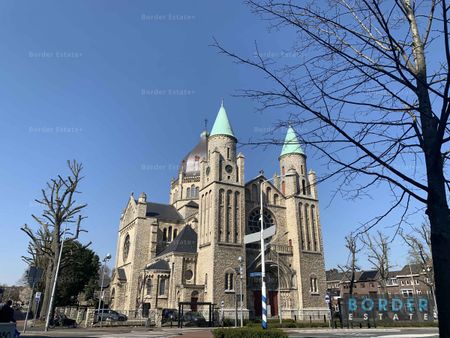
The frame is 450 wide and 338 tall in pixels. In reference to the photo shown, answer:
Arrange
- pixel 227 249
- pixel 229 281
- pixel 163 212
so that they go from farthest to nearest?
pixel 163 212, pixel 227 249, pixel 229 281

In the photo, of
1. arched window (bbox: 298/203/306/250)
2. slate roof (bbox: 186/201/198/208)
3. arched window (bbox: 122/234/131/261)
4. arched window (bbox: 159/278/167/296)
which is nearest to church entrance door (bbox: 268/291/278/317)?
arched window (bbox: 298/203/306/250)

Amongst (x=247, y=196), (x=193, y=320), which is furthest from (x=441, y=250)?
(x=247, y=196)

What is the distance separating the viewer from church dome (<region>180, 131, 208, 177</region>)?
58.2 m

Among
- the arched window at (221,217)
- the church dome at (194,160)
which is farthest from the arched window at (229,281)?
the church dome at (194,160)

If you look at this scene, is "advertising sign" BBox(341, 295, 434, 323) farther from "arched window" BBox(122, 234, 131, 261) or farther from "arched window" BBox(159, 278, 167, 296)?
"arched window" BBox(122, 234, 131, 261)

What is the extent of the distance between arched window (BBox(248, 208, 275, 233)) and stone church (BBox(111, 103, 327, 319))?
4.9 inches

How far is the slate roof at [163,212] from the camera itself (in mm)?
50603

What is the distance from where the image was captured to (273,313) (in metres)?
39.5

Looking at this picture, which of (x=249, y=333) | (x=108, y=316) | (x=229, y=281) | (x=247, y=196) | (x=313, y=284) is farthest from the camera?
(x=247, y=196)

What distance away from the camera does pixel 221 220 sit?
39.3 m

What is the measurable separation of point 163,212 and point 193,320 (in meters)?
23.3

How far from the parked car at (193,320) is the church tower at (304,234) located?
43.4ft

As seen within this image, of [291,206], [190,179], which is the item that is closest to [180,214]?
[190,179]

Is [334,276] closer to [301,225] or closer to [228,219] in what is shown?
[301,225]
